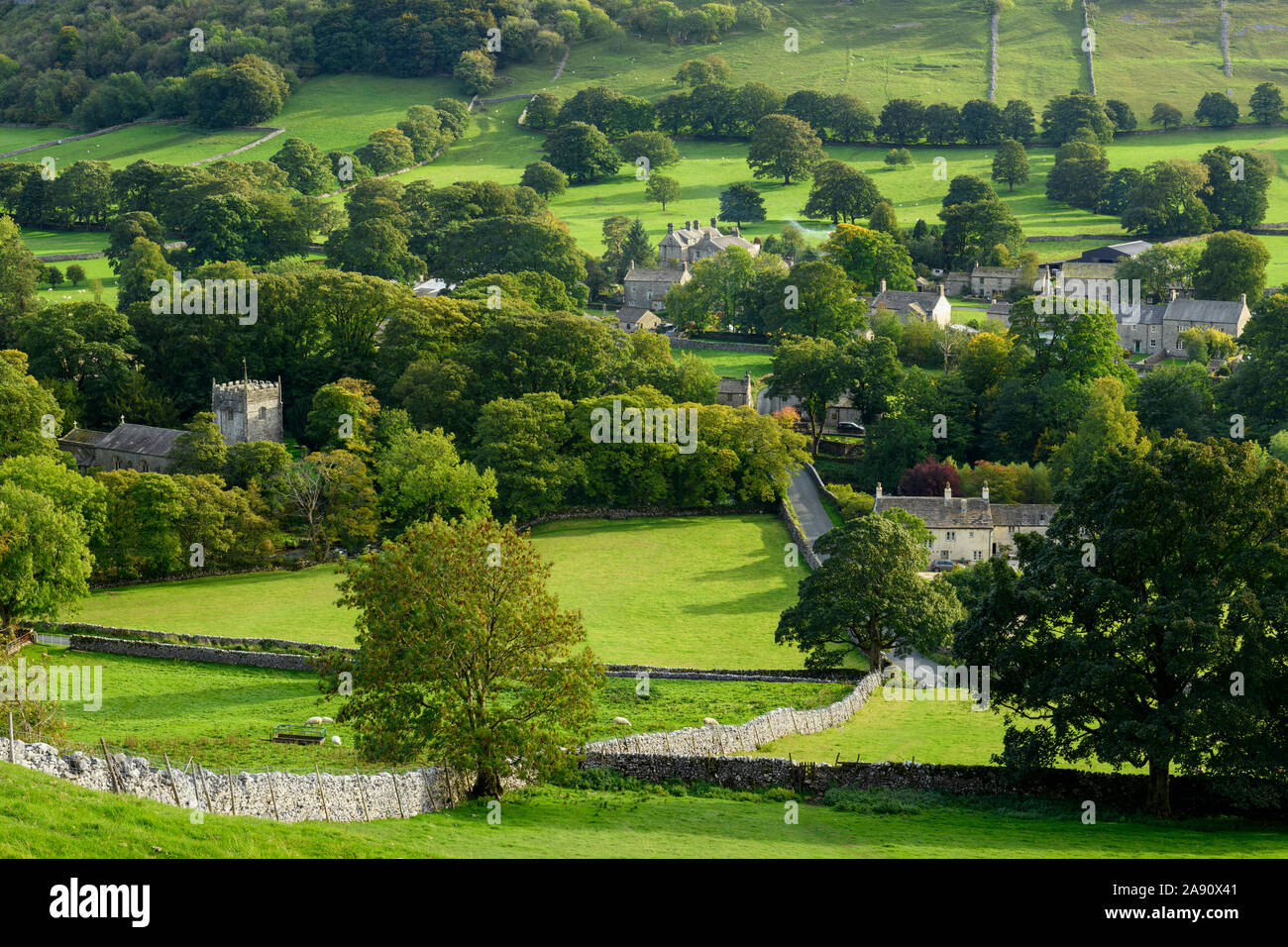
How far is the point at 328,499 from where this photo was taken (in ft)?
243

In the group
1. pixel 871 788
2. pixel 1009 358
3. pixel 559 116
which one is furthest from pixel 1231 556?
pixel 559 116

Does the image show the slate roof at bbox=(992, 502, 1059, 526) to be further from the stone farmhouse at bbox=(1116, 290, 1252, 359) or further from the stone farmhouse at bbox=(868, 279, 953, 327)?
the stone farmhouse at bbox=(1116, 290, 1252, 359)

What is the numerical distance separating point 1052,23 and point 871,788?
589 ft

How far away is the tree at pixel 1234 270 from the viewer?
4572 inches

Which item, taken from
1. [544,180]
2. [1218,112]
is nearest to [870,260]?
[544,180]

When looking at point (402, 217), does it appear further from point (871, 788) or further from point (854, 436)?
point (871, 788)

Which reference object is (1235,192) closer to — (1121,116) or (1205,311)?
(1121,116)

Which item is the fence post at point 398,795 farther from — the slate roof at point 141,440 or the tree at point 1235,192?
the tree at point 1235,192

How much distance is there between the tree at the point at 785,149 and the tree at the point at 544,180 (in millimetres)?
20766

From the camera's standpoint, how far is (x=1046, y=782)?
37562 millimetres

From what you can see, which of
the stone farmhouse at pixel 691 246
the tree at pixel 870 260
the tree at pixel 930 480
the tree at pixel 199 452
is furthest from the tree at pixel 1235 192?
the tree at pixel 199 452

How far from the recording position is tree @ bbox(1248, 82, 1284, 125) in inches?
6614

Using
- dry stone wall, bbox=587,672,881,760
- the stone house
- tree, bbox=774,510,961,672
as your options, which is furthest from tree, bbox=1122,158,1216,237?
dry stone wall, bbox=587,672,881,760

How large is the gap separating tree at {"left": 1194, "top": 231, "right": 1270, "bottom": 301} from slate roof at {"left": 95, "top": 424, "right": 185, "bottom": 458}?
78.4 meters
